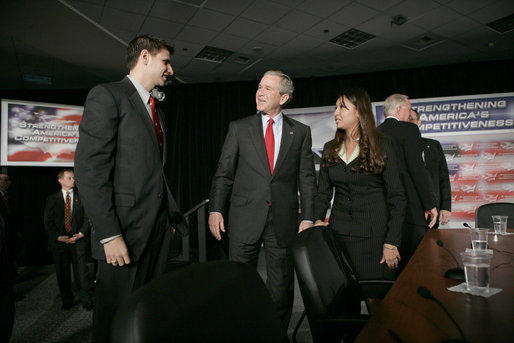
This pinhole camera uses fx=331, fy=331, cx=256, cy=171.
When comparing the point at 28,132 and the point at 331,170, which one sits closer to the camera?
the point at 331,170

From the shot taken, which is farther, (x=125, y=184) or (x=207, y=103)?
(x=207, y=103)

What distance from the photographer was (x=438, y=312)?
829 mm

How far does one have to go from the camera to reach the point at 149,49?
5.26 ft

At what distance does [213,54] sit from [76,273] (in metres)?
3.73

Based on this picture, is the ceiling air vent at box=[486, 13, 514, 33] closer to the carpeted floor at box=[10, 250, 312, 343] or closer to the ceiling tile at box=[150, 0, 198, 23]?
the ceiling tile at box=[150, 0, 198, 23]

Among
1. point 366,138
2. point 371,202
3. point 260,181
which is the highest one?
point 366,138

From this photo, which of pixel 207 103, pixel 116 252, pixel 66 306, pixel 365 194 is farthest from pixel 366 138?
pixel 207 103

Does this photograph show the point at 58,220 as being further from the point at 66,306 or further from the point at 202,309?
the point at 202,309

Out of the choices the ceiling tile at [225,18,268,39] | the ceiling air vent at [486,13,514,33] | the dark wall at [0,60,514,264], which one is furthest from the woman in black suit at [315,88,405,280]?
the dark wall at [0,60,514,264]

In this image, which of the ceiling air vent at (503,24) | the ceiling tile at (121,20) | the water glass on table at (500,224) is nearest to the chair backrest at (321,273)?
the water glass on table at (500,224)

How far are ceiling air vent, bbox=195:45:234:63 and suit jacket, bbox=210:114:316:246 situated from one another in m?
3.45

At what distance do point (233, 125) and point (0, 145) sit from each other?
564cm

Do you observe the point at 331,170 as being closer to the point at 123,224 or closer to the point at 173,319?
the point at 123,224

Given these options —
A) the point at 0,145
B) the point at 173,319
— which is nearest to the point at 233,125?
the point at 173,319
